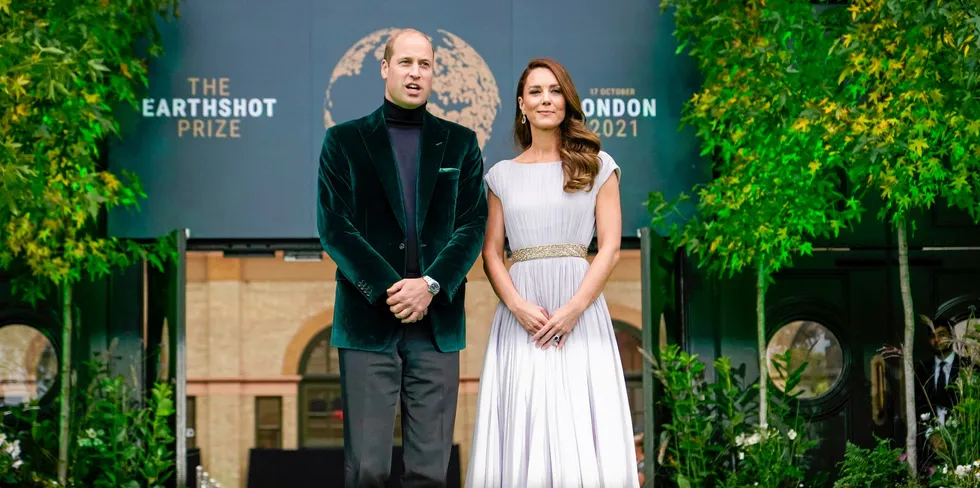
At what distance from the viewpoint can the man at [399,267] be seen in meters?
3.42

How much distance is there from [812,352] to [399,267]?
424cm

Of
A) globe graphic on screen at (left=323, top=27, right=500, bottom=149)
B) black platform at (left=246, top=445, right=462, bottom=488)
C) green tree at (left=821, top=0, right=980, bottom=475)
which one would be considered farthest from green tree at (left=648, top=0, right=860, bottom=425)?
black platform at (left=246, top=445, right=462, bottom=488)

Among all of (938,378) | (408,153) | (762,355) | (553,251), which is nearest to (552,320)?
(553,251)

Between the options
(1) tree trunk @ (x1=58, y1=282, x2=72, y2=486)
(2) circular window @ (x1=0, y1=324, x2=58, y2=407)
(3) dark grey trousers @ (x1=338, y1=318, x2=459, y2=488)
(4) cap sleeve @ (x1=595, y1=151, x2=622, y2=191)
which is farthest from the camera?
(2) circular window @ (x1=0, y1=324, x2=58, y2=407)

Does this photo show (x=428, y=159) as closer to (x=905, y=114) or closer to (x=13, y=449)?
(x=905, y=114)

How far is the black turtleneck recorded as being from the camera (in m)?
3.52

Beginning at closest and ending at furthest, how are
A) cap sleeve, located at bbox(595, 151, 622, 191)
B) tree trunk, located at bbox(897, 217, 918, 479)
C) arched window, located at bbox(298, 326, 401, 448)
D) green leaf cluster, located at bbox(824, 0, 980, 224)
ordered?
cap sleeve, located at bbox(595, 151, 622, 191)
green leaf cluster, located at bbox(824, 0, 980, 224)
tree trunk, located at bbox(897, 217, 918, 479)
arched window, located at bbox(298, 326, 401, 448)

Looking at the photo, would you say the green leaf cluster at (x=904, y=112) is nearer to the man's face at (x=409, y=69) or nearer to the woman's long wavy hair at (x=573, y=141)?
the woman's long wavy hair at (x=573, y=141)

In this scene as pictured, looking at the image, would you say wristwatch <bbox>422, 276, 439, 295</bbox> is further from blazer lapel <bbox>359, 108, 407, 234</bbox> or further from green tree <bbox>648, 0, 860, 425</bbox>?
green tree <bbox>648, 0, 860, 425</bbox>

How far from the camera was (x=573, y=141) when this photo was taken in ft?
12.4

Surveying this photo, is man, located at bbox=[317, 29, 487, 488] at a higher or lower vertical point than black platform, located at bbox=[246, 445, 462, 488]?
higher

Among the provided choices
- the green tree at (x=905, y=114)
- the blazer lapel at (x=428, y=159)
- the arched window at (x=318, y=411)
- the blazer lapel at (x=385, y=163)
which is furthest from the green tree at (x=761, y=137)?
the blazer lapel at (x=385, y=163)

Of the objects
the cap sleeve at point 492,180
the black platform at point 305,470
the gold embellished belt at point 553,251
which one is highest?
the cap sleeve at point 492,180

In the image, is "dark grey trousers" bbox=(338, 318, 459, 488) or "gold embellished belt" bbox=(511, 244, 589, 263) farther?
"gold embellished belt" bbox=(511, 244, 589, 263)
